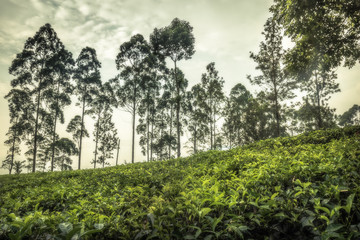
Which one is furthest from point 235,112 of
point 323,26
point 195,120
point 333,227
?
point 333,227

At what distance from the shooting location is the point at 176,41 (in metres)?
18.4

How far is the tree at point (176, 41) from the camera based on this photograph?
18.2 meters

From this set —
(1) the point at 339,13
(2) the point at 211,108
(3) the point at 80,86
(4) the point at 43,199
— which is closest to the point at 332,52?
(1) the point at 339,13

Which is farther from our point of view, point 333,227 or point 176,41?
point 176,41

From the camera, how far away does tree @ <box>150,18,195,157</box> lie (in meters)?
18.2

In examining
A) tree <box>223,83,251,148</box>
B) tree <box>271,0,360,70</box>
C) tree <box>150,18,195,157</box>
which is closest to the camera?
tree <box>271,0,360,70</box>

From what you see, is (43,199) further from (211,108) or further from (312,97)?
(312,97)

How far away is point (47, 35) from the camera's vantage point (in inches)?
824

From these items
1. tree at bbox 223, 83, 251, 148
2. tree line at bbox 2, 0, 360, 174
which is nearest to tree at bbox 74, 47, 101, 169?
tree line at bbox 2, 0, 360, 174

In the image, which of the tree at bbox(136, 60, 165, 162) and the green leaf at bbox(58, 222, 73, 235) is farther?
the tree at bbox(136, 60, 165, 162)

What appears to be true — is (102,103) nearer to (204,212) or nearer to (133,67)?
(133,67)

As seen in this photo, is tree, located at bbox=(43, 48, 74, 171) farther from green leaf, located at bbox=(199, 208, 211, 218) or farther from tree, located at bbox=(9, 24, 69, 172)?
green leaf, located at bbox=(199, 208, 211, 218)

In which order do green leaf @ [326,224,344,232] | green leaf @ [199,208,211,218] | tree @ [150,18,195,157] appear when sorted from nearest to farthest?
1. green leaf @ [326,224,344,232]
2. green leaf @ [199,208,211,218]
3. tree @ [150,18,195,157]

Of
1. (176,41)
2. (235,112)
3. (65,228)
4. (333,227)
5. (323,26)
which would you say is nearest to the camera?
(333,227)
